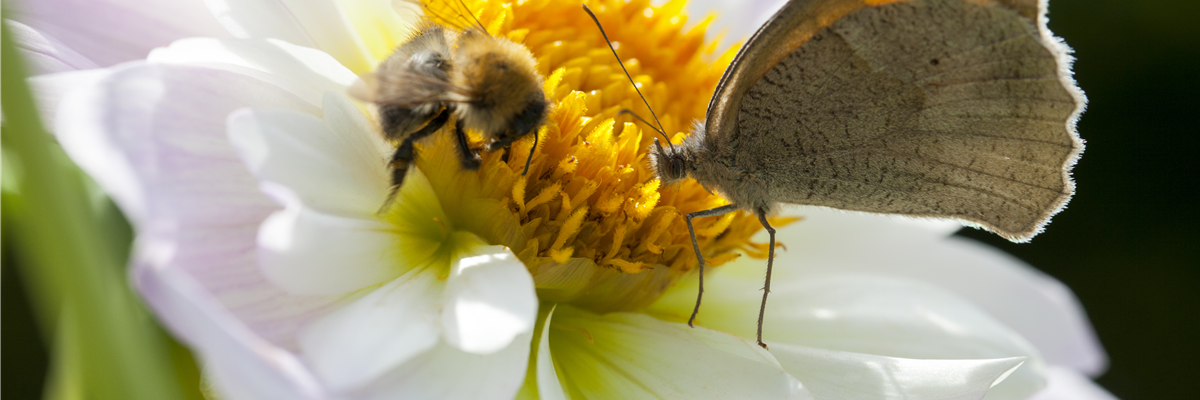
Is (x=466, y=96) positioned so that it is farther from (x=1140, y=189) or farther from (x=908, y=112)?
(x=1140, y=189)

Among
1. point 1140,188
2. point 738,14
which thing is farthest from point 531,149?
point 1140,188

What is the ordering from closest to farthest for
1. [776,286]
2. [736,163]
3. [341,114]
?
[341,114] < [736,163] < [776,286]

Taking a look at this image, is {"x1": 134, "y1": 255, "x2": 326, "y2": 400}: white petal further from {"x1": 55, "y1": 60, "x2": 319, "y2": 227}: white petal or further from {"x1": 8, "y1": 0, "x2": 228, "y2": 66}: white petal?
{"x1": 8, "y1": 0, "x2": 228, "y2": 66}: white petal

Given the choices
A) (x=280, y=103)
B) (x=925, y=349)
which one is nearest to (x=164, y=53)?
(x=280, y=103)

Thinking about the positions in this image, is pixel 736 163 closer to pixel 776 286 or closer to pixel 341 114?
pixel 776 286

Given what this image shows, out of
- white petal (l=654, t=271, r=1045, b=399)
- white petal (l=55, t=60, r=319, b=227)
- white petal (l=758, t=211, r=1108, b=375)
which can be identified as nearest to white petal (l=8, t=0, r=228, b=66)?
white petal (l=55, t=60, r=319, b=227)
